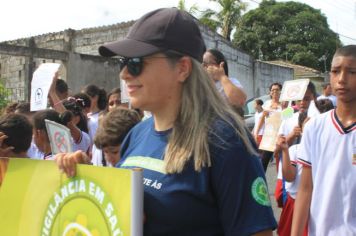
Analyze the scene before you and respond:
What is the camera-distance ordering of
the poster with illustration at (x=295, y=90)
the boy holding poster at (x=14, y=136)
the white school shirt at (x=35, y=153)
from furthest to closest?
the poster with illustration at (x=295, y=90) < the white school shirt at (x=35, y=153) < the boy holding poster at (x=14, y=136)

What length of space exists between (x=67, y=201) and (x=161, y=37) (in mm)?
632

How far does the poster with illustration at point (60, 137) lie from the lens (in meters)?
3.03

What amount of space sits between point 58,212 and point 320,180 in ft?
4.62

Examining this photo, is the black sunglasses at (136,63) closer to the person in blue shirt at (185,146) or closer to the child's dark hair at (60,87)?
the person in blue shirt at (185,146)

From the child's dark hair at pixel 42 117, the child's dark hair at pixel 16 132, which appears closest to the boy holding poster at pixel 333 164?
the child's dark hair at pixel 16 132

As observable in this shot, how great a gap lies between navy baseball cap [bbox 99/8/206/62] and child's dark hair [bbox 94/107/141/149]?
1.34 m

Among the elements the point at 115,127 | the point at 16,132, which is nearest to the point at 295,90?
the point at 115,127

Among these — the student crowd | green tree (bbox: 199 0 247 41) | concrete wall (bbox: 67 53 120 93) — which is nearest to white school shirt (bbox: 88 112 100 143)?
the student crowd

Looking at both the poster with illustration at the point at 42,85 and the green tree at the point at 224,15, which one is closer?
the poster with illustration at the point at 42,85

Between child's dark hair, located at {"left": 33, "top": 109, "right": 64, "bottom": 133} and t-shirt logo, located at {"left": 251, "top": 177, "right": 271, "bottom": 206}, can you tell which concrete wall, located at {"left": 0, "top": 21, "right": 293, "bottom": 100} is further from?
t-shirt logo, located at {"left": 251, "top": 177, "right": 271, "bottom": 206}

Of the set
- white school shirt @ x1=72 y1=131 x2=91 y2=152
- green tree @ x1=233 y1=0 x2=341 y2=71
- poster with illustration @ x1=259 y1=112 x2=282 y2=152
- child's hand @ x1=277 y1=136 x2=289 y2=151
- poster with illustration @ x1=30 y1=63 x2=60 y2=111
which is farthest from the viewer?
green tree @ x1=233 y1=0 x2=341 y2=71

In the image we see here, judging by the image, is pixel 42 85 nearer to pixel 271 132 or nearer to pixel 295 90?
pixel 271 132

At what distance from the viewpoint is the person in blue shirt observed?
1610 mm

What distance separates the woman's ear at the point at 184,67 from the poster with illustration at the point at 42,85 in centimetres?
330
